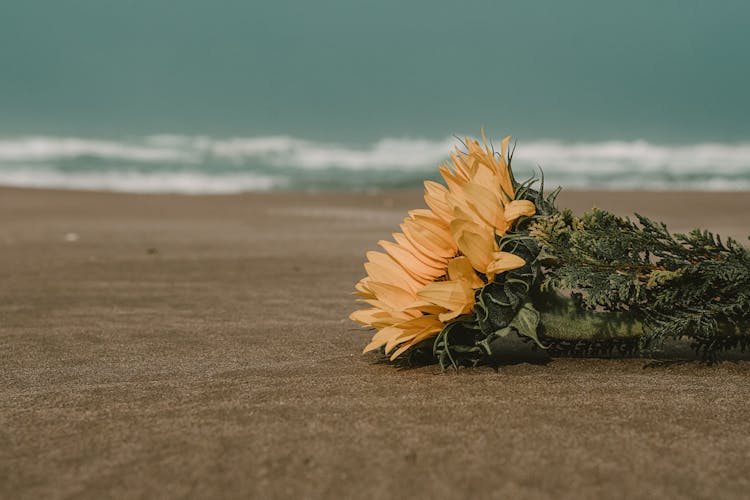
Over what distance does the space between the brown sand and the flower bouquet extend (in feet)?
0.37

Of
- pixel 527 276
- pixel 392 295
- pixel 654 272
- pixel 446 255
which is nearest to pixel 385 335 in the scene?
pixel 392 295

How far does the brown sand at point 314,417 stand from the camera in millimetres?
1229

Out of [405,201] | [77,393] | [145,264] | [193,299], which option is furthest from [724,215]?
[77,393]

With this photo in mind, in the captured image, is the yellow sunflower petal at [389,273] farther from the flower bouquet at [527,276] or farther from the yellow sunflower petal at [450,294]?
the yellow sunflower petal at [450,294]

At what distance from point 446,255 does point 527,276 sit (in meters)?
0.19

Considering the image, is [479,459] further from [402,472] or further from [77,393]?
[77,393]

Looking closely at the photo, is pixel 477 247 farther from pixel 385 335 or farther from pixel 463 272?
pixel 385 335

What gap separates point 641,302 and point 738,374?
29 cm

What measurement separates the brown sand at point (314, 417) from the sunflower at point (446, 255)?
149mm

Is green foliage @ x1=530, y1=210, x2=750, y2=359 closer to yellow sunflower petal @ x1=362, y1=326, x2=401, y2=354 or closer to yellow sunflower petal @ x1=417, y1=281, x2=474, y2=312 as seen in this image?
yellow sunflower petal @ x1=417, y1=281, x2=474, y2=312

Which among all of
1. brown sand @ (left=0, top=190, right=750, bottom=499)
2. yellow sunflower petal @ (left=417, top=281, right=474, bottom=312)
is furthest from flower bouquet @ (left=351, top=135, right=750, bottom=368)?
brown sand @ (left=0, top=190, right=750, bottom=499)

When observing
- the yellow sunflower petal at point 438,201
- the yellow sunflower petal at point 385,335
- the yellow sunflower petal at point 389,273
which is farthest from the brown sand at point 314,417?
the yellow sunflower petal at point 438,201

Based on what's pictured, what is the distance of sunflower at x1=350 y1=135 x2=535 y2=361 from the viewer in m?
1.71

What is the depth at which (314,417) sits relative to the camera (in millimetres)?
1542
